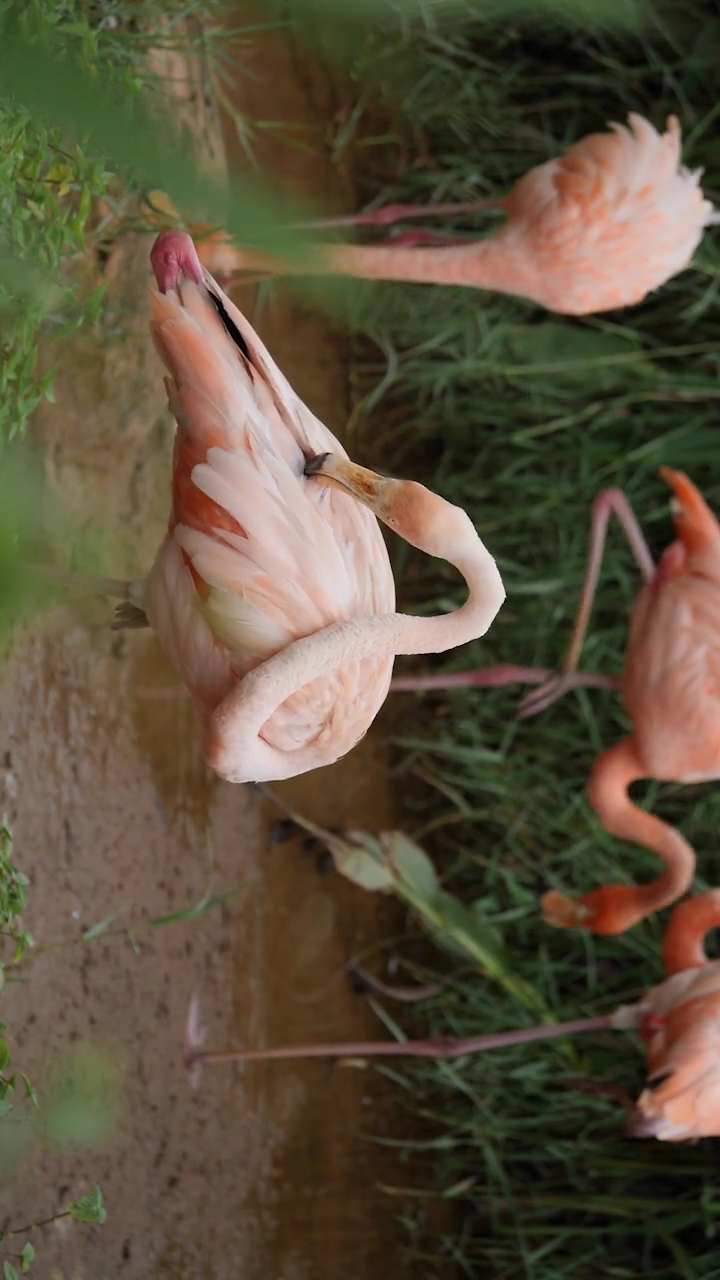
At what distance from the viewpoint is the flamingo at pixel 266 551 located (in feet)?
3.18

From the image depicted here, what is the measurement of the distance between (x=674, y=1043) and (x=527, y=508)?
109 centimetres

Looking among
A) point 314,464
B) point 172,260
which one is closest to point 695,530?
point 314,464

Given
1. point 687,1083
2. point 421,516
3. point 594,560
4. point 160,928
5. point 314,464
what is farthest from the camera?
point 594,560

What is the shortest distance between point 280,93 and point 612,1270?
2206mm

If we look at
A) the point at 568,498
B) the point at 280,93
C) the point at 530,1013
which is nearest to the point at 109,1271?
the point at 530,1013

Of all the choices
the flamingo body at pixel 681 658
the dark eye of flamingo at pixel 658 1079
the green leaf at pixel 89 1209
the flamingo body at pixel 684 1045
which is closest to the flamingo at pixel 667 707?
the flamingo body at pixel 681 658

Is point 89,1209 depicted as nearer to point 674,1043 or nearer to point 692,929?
point 674,1043

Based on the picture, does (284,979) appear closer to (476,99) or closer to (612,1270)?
(612,1270)

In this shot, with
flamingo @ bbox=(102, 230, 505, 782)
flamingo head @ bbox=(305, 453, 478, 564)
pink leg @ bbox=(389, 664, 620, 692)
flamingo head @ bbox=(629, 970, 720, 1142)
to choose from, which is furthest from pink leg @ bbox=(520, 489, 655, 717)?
flamingo head @ bbox=(305, 453, 478, 564)

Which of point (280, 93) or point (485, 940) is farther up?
point (280, 93)

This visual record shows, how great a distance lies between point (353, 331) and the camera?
7.72ft

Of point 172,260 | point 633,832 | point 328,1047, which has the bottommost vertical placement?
point 328,1047

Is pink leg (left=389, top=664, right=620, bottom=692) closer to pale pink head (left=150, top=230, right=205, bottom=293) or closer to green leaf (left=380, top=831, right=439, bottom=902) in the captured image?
green leaf (left=380, top=831, right=439, bottom=902)

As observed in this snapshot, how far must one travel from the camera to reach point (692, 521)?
6.25ft
